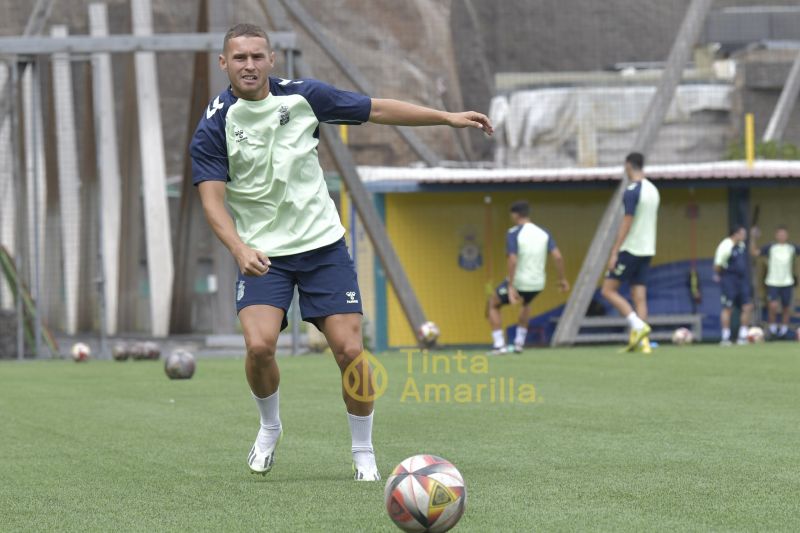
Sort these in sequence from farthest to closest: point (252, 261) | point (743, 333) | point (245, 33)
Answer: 1. point (743, 333)
2. point (245, 33)
3. point (252, 261)

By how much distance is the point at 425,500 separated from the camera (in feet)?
18.0

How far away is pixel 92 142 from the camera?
96.8 ft

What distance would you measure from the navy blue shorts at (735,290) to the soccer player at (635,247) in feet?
14.9

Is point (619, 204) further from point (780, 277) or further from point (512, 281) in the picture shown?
point (512, 281)

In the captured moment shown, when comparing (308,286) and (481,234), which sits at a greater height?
(308,286)

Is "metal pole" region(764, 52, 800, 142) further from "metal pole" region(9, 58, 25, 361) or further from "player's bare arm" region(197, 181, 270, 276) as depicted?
"player's bare arm" region(197, 181, 270, 276)

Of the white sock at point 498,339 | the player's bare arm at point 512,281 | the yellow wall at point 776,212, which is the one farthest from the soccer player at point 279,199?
the yellow wall at point 776,212

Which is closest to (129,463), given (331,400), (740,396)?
(331,400)

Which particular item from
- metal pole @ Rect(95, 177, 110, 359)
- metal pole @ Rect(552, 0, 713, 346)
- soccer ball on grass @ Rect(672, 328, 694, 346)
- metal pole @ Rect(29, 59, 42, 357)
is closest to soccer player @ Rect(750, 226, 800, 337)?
soccer ball on grass @ Rect(672, 328, 694, 346)

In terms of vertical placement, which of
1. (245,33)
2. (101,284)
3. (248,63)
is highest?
(245,33)

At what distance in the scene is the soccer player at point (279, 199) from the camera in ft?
24.6

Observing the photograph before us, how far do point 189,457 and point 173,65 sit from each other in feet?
122

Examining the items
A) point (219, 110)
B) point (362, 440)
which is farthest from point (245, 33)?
point (362, 440)

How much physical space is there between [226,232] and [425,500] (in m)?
2.22
